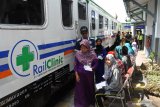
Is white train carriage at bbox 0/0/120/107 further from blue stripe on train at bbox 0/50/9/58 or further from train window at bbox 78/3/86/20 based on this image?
train window at bbox 78/3/86/20

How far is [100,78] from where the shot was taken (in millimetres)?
5855

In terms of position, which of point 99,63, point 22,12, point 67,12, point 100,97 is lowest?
point 100,97

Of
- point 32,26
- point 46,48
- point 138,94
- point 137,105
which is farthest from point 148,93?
point 32,26

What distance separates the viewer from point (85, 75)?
498 cm

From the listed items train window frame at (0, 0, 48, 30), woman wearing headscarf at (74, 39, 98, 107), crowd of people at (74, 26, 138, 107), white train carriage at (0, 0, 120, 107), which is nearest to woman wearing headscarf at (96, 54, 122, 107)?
crowd of people at (74, 26, 138, 107)

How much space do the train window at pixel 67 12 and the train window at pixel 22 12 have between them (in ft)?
4.11

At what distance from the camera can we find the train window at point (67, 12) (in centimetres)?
558

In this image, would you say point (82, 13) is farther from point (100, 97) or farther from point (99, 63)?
point (100, 97)

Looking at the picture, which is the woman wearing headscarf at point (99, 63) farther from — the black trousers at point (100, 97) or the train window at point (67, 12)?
the black trousers at point (100, 97)

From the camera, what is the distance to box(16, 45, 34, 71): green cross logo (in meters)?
3.48

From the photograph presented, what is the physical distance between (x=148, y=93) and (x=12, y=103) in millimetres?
3918

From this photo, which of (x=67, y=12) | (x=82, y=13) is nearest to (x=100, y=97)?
(x=67, y=12)

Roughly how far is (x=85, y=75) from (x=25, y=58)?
1629mm

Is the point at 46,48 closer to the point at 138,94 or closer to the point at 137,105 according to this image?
the point at 137,105
